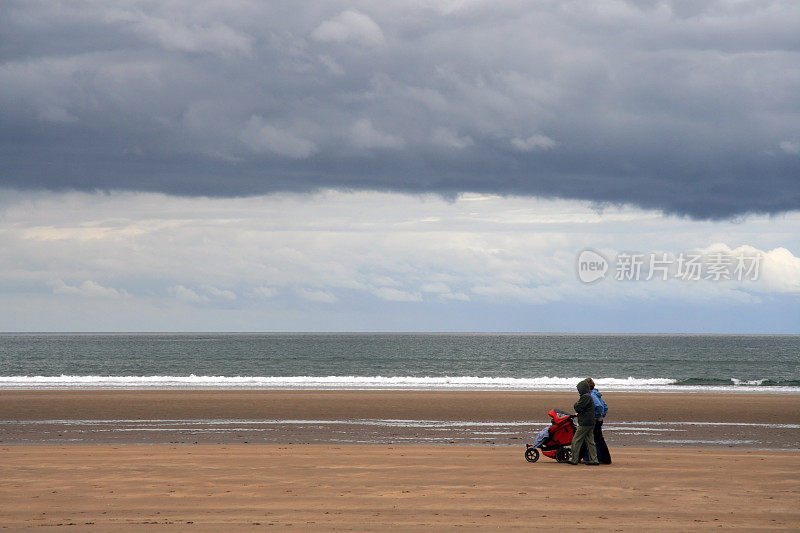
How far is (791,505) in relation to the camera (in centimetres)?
1284

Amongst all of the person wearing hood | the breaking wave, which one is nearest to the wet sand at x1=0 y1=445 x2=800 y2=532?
the person wearing hood

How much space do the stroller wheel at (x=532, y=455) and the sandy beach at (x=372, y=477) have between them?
0.50 m

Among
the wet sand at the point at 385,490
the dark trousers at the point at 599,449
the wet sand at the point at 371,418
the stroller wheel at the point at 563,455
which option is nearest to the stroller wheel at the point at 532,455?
the wet sand at the point at 385,490

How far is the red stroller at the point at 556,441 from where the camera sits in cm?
1738

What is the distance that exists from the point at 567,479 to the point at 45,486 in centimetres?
971

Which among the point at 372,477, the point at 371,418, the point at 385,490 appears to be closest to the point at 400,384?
the point at 371,418

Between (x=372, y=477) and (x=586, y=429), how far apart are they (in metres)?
4.87

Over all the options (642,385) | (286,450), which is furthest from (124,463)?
(642,385)

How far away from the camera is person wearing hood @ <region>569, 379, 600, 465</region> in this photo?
16922 mm

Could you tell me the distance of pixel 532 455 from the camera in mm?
17406

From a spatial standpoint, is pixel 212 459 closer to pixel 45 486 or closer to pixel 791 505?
pixel 45 486

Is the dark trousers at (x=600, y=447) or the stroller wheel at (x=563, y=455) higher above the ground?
the dark trousers at (x=600, y=447)

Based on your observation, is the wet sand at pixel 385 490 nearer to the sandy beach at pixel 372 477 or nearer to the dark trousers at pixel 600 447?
the sandy beach at pixel 372 477

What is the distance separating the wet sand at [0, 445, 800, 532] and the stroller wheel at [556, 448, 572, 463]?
31cm
